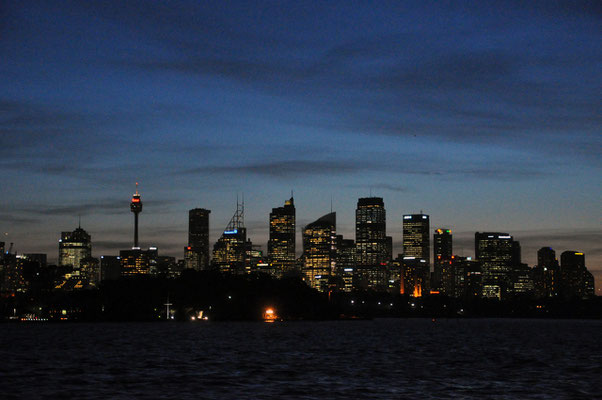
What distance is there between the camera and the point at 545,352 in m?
137

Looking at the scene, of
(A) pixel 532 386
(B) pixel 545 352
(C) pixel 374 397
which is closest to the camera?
(C) pixel 374 397

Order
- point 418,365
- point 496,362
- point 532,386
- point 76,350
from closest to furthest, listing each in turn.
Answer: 1. point 532,386
2. point 418,365
3. point 496,362
4. point 76,350

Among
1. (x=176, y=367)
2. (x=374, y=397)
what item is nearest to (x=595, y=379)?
(x=374, y=397)


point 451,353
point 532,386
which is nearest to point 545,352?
point 451,353

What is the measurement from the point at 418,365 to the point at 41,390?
47.1m

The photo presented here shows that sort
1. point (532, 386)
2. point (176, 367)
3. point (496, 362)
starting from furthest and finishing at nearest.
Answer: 1. point (496, 362)
2. point (176, 367)
3. point (532, 386)

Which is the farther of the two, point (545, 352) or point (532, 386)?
point (545, 352)

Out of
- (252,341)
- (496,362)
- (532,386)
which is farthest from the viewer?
(252,341)

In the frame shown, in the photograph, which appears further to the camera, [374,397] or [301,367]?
[301,367]

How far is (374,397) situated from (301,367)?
3016 centimetres

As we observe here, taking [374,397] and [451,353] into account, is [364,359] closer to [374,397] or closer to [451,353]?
[451,353]

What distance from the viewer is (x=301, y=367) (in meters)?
98.6

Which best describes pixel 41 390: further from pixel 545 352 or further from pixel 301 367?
pixel 545 352

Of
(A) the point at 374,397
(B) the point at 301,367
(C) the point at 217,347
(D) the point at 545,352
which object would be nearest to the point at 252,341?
(C) the point at 217,347
